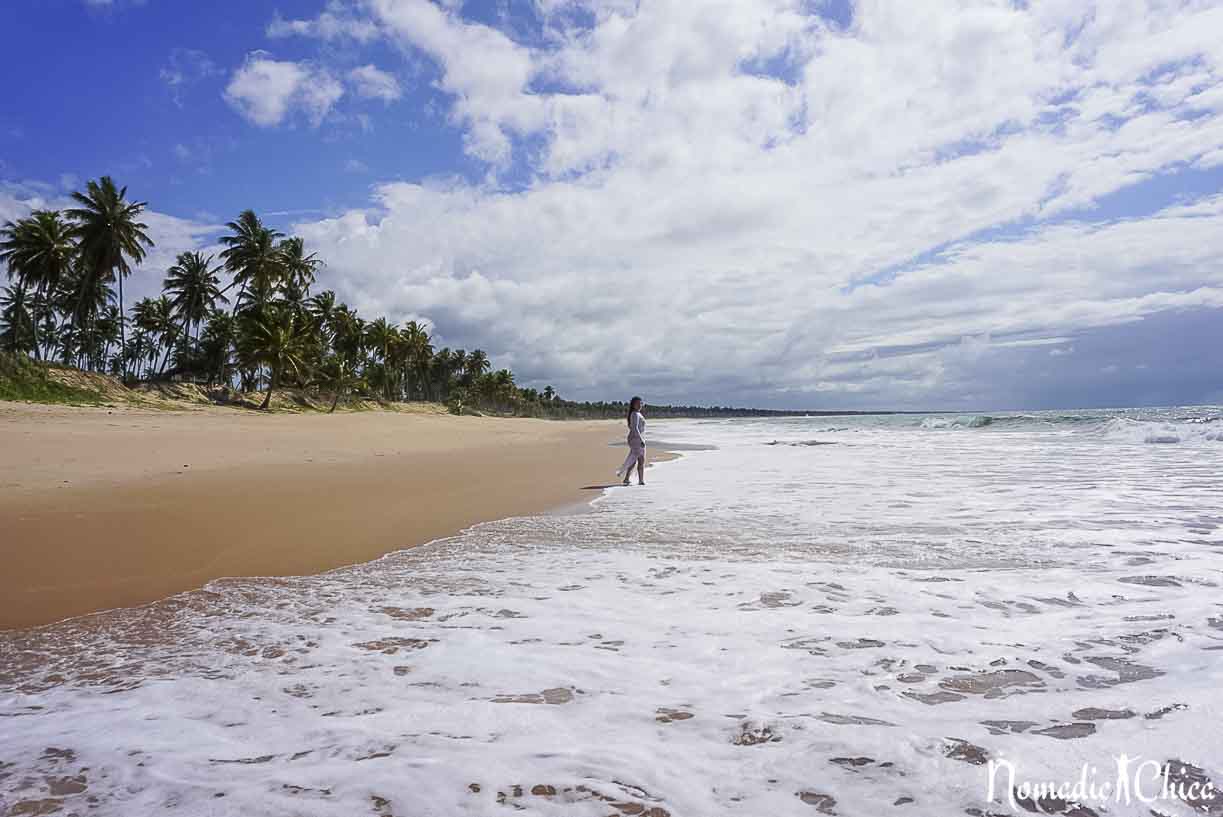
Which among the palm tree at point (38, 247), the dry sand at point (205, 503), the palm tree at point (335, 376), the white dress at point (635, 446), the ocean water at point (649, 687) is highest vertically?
the palm tree at point (38, 247)

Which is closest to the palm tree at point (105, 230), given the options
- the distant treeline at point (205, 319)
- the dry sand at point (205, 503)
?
the distant treeline at point (205, 319)

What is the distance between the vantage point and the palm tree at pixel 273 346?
151ft

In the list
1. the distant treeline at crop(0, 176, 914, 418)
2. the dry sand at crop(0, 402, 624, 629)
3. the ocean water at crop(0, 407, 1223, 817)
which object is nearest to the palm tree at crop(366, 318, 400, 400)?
the distant treeline at crop(0, 176, 914, 418)

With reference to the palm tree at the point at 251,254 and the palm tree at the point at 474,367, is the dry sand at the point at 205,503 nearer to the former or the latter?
the palm tree at the point at 251,254

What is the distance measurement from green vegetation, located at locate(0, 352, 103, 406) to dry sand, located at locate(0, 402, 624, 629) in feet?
38.3

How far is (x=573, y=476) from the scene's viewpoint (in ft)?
44.1

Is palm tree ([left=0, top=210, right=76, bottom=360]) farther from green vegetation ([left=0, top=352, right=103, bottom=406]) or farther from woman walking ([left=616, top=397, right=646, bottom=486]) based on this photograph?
woman walking ([left=616, top=397, right=646, bottom=486])

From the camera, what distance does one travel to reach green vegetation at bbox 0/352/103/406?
26719 millimetres

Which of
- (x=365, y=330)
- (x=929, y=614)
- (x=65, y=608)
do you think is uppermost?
(x=365, y=330)

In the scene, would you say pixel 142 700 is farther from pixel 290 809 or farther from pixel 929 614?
pixel 929 614

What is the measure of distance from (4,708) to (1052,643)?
4.92 m

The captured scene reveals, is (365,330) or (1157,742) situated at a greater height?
(365,330)

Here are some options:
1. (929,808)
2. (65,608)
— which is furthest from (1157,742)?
(65,608)

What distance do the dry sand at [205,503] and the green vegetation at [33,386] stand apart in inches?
459
